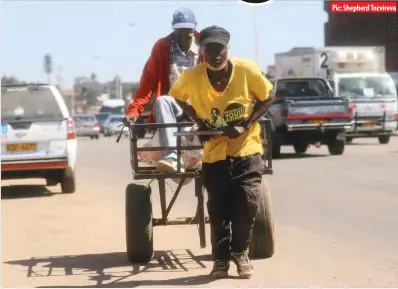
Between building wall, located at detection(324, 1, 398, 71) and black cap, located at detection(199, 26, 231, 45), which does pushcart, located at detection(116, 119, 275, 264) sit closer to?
black cap, located at detection(199, 26, 231, 45)

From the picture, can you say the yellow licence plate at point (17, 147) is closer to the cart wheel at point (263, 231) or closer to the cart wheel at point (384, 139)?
the cart wheel at point (263, 231)

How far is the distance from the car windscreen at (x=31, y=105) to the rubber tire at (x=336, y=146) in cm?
957

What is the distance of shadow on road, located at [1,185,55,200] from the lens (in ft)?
47.7

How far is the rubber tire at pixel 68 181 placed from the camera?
1432 centimetres

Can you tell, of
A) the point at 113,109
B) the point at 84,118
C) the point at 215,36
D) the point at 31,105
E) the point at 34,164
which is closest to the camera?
the point at 215,36

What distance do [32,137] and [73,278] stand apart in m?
7.33

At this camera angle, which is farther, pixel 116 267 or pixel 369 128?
pixel 369 128

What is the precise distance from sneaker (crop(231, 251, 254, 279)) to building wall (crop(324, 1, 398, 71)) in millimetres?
45987

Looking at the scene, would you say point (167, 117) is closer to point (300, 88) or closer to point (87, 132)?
point (300, 88)

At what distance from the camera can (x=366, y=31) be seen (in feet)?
193

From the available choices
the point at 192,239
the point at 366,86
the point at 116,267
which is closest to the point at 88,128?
the point at 366,86

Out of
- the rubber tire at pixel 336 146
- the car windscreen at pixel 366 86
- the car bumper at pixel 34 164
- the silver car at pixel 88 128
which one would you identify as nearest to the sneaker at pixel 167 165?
the car bumper at pixel 34 164

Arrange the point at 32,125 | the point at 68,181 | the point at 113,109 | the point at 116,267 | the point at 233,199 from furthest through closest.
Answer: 1. the point at 113,109
2. the point at 68,181
3. the point at 32,125
4. the point at 116,267
5. the point at 233,199

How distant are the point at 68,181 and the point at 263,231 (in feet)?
24.9
